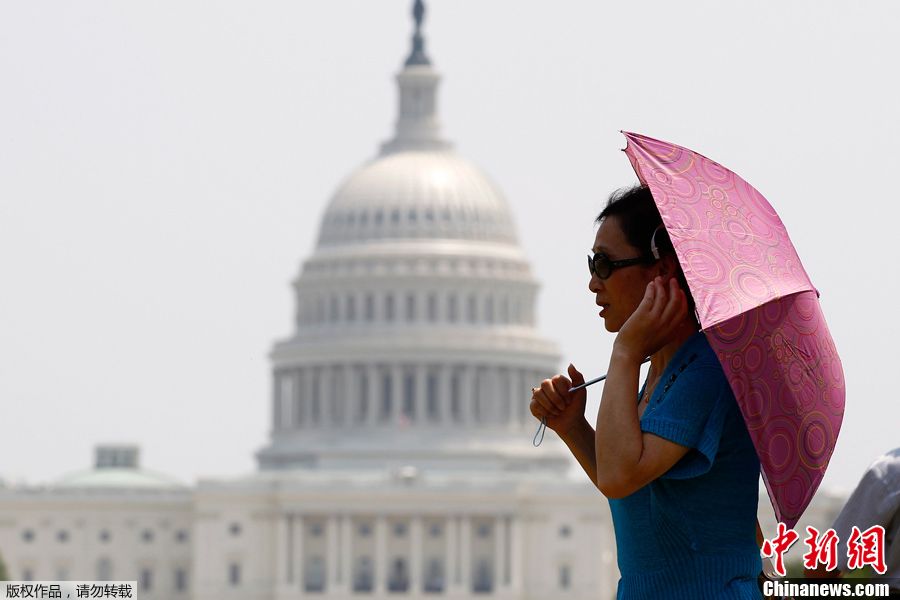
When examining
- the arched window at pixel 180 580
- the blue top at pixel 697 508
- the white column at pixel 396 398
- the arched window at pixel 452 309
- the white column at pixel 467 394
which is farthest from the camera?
the arched window at pixel 452 309

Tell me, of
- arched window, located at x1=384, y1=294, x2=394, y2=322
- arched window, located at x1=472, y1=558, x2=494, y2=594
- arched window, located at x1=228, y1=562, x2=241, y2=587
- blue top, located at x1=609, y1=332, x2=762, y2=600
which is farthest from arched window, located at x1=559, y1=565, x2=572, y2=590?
blue top, located at x1=609, y1=332, x2=762, y2=600

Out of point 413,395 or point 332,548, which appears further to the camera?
point 413,395

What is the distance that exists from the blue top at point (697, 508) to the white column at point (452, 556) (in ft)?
540

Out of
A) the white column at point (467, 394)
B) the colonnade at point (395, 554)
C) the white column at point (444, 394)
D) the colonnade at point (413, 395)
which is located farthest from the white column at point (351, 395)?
the colonnade at point (395, 554)

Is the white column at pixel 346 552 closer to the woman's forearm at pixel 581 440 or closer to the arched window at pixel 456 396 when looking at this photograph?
the arched window at pixel 456 396

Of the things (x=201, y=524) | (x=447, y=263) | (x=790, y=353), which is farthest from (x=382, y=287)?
(x=790, y=353)

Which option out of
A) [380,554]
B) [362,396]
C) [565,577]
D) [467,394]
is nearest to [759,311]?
[565,577]

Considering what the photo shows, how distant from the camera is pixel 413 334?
19088 centimetres

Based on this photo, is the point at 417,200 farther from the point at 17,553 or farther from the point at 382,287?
the point at 17,553

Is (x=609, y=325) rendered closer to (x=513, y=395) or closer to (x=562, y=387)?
(x=562, y=387)

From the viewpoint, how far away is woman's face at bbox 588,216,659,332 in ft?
40.2

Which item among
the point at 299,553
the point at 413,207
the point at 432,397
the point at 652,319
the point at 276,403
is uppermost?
the point at 413,207

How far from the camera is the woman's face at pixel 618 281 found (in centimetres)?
1226

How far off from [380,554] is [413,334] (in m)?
19.4
